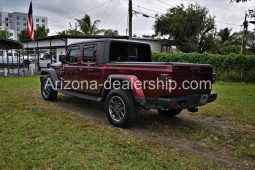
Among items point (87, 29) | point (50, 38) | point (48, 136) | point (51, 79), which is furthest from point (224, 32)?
point (48, 136)

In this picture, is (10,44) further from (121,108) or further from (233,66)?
(121,108)

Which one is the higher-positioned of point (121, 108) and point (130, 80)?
point (130, 80)

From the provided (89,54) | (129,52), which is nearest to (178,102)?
(129,52)

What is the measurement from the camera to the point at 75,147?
4898 mm

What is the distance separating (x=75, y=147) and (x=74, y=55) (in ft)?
12.4

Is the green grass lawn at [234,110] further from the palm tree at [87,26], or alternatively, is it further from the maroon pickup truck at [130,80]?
the palm tree at [87,26]

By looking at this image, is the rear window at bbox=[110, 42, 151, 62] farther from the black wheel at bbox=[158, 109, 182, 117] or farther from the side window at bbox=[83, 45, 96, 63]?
the black wheel at bbox=[158, 109, 182, 117]

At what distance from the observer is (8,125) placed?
20.3 ft

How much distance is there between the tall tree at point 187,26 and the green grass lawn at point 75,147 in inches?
1091

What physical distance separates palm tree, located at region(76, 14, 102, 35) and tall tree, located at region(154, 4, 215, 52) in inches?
310

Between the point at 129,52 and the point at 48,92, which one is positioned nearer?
the point at 129,52

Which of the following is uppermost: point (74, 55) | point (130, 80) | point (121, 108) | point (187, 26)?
point (187, 26)

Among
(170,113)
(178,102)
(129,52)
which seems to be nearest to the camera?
(178,102)

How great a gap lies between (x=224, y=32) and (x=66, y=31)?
2574 centimetres
